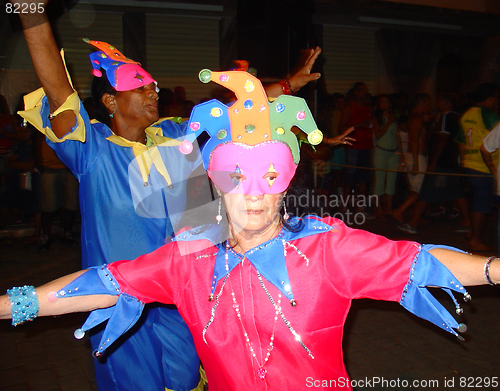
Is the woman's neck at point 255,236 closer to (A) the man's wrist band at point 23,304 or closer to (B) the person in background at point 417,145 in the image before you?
(A) the man's wrist band at point 23,304

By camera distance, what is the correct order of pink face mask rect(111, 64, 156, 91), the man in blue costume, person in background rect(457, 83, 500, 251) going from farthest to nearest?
1. person in background rect(457, 83, 500, 251)
2. pink face mask rect(111, 64, 156, 91)
3. the man in blue costume

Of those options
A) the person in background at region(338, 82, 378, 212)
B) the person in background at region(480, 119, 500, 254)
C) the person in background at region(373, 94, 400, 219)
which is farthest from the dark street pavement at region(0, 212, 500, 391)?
the person in background at region(338, 82, 378, 212)

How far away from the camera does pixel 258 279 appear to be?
1.74m

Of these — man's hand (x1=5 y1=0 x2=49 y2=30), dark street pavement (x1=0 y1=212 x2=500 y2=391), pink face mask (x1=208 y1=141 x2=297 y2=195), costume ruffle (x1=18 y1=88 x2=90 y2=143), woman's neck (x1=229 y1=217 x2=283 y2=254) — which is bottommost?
dark street pavement (x1=0 y1=212 x2=500 y2=391)

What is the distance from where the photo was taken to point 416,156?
23.8 ft

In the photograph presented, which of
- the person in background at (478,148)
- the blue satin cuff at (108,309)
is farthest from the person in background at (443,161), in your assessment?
the blue satin cuff at (108,309)

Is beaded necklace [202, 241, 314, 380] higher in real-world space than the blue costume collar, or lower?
lower

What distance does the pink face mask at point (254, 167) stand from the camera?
1.71 meters

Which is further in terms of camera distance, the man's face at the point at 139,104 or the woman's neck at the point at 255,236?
the man's face at the point at 139,104

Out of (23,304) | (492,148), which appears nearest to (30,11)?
(23,304)

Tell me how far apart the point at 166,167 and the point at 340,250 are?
128cm

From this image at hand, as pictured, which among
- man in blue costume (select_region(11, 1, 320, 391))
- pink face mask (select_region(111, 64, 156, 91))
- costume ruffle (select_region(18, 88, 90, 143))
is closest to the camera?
costume ruffle (select_region(18, 88, 90, 143))

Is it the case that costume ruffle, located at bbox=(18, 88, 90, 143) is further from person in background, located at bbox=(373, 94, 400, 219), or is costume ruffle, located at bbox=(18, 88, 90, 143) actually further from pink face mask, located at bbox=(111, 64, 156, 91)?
person in background, located at bbox=(373, 94, 400, 219)

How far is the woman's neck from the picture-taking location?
5.96 feet
